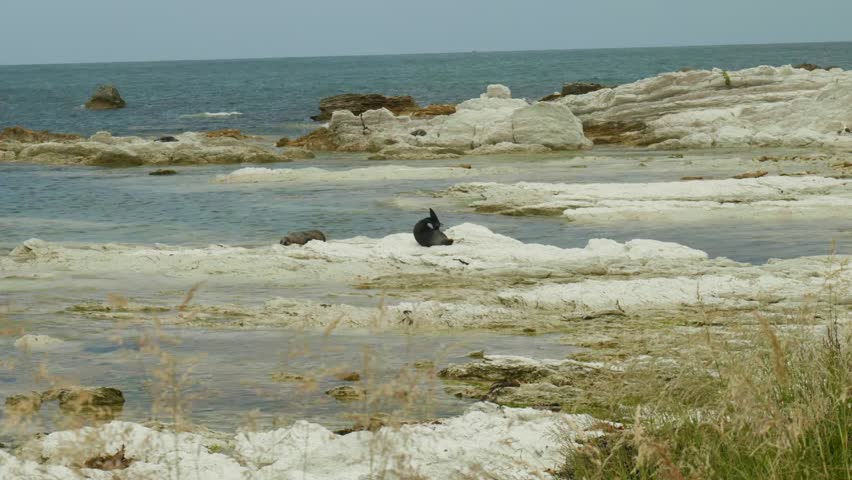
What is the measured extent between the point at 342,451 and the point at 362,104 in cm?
5390

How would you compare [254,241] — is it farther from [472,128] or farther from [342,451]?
[472,128]

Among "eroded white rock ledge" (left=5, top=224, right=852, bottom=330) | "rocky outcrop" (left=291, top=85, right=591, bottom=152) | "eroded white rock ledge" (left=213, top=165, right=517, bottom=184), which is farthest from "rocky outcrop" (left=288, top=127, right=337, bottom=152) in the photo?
"eroded white rock ledge" (left=5, top=224, right=852, bottom=330)

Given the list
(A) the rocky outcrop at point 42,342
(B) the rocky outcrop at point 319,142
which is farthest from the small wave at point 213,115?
(A) the rocky outcrop at point 42,342

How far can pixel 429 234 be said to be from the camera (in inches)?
606

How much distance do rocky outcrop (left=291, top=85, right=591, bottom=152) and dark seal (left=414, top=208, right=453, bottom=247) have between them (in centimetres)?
1927

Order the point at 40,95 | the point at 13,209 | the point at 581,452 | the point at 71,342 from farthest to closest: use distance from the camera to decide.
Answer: the point at 40,95 → the point at 13,209 → the point at 71,342 → the point at 581,452

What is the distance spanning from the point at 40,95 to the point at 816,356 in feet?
360

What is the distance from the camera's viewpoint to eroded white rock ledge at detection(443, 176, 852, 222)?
19.2m

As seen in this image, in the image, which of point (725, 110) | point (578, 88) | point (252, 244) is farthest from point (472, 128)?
point (252, 244)

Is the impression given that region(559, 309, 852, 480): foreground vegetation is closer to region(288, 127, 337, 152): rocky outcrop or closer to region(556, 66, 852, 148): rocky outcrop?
region(556, 66, 852, 148): rocky outcrop

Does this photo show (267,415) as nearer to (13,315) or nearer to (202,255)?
(13,315)

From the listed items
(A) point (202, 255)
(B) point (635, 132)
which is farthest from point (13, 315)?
(B) point (635, 132)

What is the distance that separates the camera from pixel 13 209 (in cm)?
2369

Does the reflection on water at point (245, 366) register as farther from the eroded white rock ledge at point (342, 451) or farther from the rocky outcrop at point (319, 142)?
the rocky outcrop at point (319, 142)
